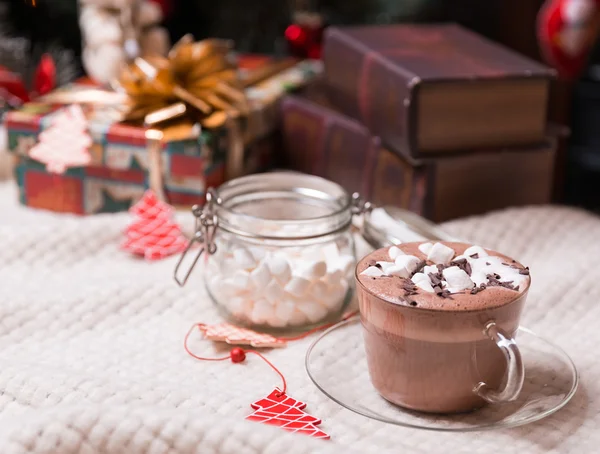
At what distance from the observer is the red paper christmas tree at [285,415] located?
0.58 metres

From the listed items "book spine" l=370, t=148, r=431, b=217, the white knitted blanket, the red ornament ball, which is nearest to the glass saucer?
the white knitted blanket

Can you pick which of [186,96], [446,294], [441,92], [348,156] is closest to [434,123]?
Answer: [441,92]

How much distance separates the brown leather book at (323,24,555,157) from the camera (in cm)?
90

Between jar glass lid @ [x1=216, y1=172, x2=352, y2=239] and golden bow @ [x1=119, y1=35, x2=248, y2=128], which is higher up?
Result: golden bow @ [x1=119, y1=35, x2=248, y2=128]

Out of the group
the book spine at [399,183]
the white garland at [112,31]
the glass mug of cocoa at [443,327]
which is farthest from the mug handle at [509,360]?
the white garland at [112,31]

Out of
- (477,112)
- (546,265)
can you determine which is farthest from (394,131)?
(546,265)

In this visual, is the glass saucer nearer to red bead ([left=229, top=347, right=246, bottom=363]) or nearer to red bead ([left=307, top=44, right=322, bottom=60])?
red bead ([left=229, top=347, right=246, bottom=363])

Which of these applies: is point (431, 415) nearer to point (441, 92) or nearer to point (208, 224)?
point (208, 224)

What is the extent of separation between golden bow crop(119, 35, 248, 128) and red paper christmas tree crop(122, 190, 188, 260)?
0.36 feet

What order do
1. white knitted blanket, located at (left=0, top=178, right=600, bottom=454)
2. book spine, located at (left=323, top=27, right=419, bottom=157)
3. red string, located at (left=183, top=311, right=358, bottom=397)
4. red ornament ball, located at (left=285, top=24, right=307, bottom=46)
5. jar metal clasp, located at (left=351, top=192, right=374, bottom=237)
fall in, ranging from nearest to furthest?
white knitted blanket, located at (left=0, top=178, right=600, bottom=454) < red string, located at (left=183, top=311, right=358, bottom=397) < jar metal clasp, located at (left=351, top=192, right=374, bottom=237) < book spine, located at (left=323, top=27, right=419, bottom=157) < red ornament ball, located at (left=285, top=24, right=307, bottom=46)

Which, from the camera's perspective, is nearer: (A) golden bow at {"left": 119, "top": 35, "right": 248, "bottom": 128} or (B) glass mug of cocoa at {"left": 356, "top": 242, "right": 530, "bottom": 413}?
(B) glass mug of cocoa at {"left": 356, "top": 242, "right": 530, "bottom": 413}

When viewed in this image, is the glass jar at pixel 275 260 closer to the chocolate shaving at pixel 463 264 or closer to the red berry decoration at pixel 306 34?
the chocolate shaving at pixel 463 264

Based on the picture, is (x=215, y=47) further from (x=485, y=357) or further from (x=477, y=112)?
(x=485, y=357)

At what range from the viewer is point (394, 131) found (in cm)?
93
